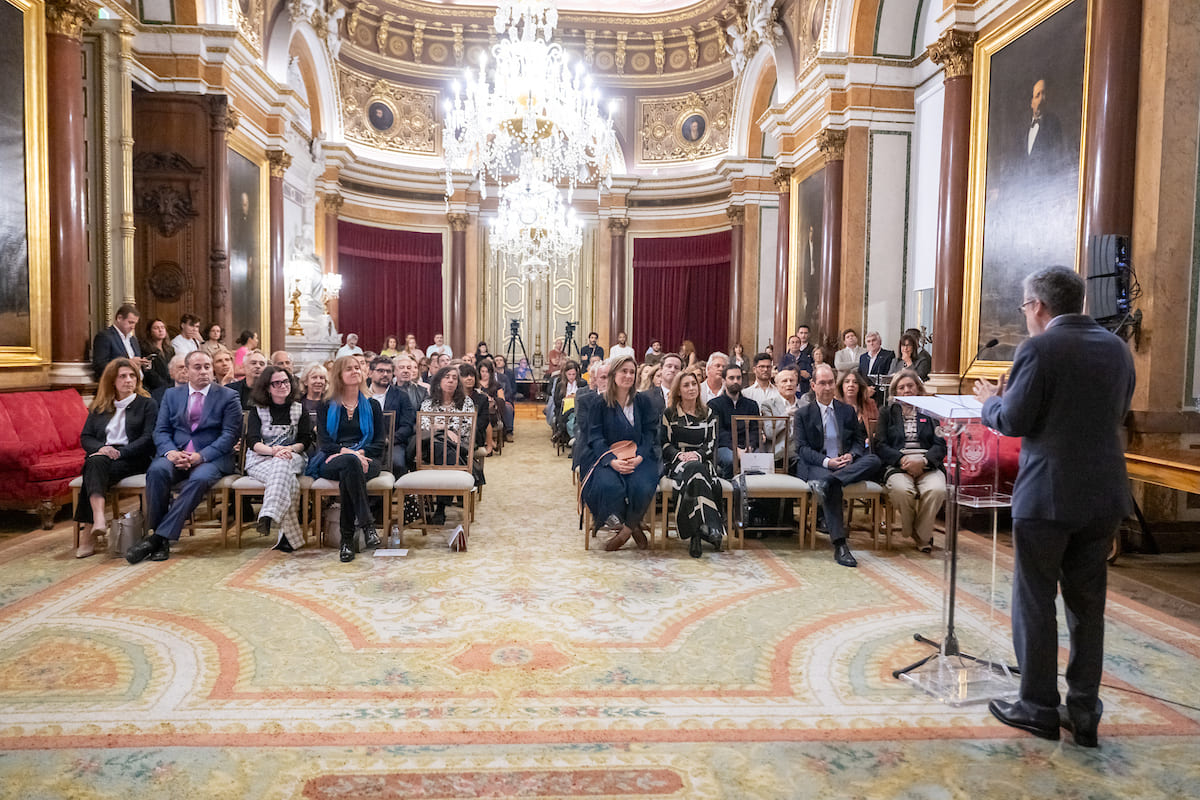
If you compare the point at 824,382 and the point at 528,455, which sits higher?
the point at 824,382

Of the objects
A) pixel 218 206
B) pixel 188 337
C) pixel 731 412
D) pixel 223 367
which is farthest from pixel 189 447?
pixel 218 206

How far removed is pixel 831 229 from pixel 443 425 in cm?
554

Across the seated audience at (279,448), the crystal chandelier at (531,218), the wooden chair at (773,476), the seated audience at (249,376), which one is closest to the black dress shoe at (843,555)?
the wooden chair at (773,476)

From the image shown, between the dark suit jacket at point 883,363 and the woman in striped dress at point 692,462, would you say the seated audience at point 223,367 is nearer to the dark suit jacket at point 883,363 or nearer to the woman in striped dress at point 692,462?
the woman in striped dress at point 692,462

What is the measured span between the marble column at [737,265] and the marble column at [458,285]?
5.46 metres

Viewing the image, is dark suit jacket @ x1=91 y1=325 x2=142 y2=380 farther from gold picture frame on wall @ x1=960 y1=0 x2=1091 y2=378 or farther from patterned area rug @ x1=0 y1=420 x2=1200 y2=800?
gold picture frame on wall @ x1=960 y1=0 x2=1091 y2=378

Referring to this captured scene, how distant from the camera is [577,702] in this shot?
281cm

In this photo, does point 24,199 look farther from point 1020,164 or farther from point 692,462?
point 1020,164

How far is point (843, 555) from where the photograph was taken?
A: 474 cm

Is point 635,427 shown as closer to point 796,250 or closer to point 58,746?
point 58,746

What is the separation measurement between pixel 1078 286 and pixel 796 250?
28.8ft

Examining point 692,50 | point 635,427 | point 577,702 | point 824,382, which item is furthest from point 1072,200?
point 692,50

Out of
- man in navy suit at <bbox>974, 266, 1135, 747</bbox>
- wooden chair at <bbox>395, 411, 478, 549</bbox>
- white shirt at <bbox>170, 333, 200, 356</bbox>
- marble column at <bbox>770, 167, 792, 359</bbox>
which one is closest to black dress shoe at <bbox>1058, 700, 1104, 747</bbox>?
man in navy suit at <bbox>974, 266, 1135, 747</bbox>

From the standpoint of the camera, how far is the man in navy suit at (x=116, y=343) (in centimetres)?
629
